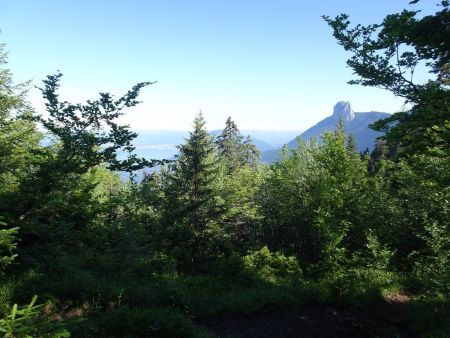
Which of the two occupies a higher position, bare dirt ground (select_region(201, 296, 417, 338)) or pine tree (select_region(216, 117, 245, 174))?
pine tree (select_region(216, 117, 245, 174))

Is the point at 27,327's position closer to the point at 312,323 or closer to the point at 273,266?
the point at 312,323

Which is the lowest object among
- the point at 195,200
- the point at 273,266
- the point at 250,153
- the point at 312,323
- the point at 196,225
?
the point at 312,323

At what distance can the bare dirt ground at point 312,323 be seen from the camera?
36.7 ft

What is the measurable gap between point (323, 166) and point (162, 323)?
20710 millimetres

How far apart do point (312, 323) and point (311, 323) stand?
1.7 inches

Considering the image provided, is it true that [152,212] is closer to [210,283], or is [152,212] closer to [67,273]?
[210,283]

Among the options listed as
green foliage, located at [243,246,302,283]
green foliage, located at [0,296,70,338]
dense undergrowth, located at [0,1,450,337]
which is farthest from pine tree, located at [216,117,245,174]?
green foliage, located at [0,296,70,338]

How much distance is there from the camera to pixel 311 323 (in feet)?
40.9

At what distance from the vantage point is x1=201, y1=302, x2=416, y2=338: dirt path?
1118cm

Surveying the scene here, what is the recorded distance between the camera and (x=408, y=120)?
9180 mm

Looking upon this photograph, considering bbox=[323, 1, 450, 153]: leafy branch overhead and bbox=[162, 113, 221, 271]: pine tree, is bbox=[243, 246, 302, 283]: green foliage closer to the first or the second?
bbox=[162, 113, 221, 271]: pine tree

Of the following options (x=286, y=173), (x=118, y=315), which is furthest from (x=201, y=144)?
(x=118, y=315)

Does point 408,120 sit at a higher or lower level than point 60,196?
higher

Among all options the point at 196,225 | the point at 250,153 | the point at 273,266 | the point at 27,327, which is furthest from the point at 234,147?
the point at 27,327
